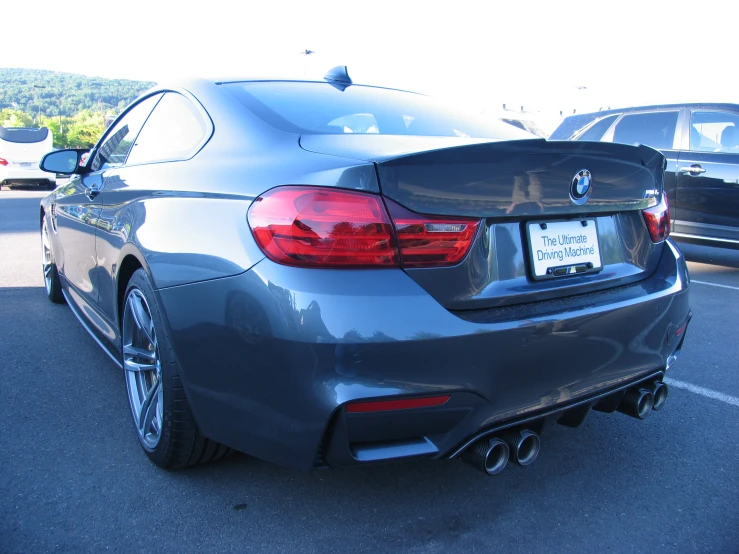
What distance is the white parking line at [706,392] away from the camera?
10.3 feet

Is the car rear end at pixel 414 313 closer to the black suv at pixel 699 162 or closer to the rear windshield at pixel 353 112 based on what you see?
the rear windshield at pixel 353 112

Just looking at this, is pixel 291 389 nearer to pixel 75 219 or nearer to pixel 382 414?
pixel 382 414

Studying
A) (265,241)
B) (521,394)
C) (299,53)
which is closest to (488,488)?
(521,394)

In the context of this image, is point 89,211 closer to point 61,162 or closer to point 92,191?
point 92,191

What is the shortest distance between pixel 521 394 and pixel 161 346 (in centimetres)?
118

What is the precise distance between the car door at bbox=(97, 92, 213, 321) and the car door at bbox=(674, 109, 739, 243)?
5766mm

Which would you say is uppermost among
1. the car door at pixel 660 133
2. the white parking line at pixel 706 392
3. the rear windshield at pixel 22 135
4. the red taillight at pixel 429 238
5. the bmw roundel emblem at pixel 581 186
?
the bmw roundel emblem at pixel 581 186

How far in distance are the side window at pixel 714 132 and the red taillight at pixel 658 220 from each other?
486cm

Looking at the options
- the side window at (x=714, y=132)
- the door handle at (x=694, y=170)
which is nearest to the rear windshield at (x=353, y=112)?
the door handle at (x=694, y=170)

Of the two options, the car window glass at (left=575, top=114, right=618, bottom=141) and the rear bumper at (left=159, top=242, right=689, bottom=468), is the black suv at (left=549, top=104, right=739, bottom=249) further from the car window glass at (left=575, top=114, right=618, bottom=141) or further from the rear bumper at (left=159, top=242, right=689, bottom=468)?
the rear bumper at (left=159, top=242, right=689, bottom=468)

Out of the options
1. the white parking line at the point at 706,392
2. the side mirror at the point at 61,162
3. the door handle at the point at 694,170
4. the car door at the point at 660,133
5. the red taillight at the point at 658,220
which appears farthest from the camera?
the car door at the point at 660,133

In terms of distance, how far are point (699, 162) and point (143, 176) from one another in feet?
19.7

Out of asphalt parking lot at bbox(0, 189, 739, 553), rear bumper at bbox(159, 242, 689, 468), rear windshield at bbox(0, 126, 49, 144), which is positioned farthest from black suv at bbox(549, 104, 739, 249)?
rear windshield at bbox(0, 126, 49, 144)

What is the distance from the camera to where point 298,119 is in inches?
87.6
